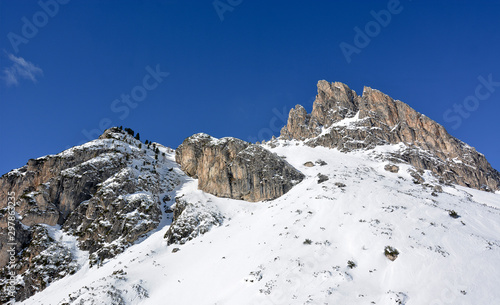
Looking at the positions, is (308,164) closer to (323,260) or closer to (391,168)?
(391,168)

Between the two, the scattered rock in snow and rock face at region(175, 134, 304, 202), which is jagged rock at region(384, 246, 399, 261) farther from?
the scattered rock in snow

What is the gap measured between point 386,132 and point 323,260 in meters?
94.4

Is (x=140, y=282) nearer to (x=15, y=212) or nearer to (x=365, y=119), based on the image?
(x=15, y=212)

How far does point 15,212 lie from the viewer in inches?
2253

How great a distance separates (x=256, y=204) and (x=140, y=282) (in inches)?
1273

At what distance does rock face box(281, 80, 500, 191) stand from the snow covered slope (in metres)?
49.9

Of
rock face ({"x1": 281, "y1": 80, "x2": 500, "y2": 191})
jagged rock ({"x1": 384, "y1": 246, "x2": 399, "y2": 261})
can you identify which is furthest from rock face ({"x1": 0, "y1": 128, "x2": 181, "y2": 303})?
rock face ({"x1": 281, "y1": 80, "x2": 500, "y2": 191})

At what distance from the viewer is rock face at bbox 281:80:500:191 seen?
9419cm

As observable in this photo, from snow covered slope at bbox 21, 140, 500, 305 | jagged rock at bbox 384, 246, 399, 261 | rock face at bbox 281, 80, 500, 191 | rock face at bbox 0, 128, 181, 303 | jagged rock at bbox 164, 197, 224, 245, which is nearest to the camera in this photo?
snow covered slope at bbox 21, 140, 500, 305

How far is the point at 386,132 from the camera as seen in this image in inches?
4360

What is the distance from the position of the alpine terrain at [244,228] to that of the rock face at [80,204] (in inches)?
10.5

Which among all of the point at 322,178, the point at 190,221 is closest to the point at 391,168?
the point at 322,178

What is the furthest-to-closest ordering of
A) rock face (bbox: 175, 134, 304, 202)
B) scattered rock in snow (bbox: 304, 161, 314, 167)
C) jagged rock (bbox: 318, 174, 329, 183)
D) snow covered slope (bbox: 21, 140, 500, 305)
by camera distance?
scattered rock in snow (bbox: 304, 161, 314, 167) → rock face (bbox: 175, 134, 304, 202) → jagged rock (bbox: 318, 174, 329, 183) → snow covered slope (bbox: 21, 140, 500, 305)

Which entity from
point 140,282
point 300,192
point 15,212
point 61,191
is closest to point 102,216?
point 61,191
